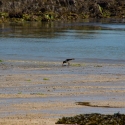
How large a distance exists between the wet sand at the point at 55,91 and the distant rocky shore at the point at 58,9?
209 ft

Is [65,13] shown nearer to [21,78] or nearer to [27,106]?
[21,78]

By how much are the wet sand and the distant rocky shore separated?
2512 inches

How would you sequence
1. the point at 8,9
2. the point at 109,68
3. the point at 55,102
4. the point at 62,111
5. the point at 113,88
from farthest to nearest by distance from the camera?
the point at 8,9, the point at 109,68, the point at 113,88, the point at 55,102, the point at 62,111

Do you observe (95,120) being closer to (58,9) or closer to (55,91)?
(55,91)

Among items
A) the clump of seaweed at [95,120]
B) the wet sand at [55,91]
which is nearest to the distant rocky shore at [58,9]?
the wet sand at [55,91]

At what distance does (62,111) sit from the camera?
47.6 ft

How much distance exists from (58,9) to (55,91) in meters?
91.7

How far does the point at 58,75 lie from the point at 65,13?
8415cm

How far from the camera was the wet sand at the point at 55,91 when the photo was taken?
46.6 ft

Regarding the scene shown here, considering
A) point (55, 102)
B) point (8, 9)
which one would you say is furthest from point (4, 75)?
point (8, 9)

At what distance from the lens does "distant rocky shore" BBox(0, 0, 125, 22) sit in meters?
96.1

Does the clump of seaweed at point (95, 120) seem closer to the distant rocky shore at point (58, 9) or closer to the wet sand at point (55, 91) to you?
the wet sand at point (55, 91)

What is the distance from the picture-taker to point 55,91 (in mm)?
18250

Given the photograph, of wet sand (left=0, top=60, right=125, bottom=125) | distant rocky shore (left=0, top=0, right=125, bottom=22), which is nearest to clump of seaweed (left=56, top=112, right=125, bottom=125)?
wet sand (left=0, top=60, right=125, bottom=125)
